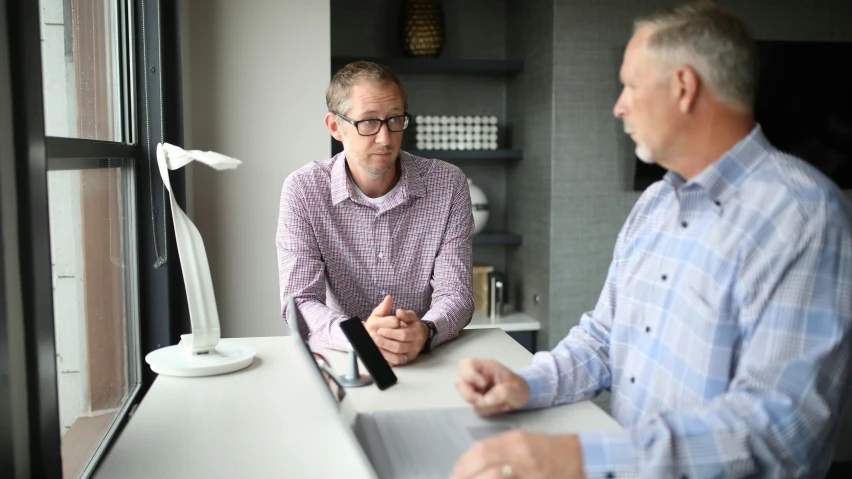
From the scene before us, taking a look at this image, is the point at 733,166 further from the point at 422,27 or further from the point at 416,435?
the point at 422,27

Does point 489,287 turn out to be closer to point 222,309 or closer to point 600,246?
point 600,246

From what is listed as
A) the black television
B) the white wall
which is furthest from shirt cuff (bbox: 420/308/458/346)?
the black television

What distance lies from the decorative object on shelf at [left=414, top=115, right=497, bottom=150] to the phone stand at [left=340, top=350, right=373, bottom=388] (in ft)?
7.66

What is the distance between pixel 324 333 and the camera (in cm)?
185

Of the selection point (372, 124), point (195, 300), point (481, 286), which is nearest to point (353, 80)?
point (372, 124)

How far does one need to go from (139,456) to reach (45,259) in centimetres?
38

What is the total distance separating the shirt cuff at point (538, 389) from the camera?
1384mm

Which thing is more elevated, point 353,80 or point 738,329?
point 353,80

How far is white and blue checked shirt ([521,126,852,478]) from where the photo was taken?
3.34 ft

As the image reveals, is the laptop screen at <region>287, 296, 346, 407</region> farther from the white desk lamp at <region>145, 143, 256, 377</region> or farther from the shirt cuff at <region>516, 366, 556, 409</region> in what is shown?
the shirt cuff at <region>516, 366, 556, 409</region>

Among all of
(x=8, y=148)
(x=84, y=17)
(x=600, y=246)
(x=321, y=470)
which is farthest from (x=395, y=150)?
(x=600, y=246)

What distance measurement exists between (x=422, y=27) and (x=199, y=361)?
8.28 feet

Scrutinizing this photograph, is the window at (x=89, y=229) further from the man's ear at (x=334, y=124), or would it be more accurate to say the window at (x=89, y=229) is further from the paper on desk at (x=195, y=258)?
the man's ear at (x=334, y=124)

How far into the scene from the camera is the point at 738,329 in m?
1.14
